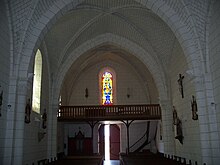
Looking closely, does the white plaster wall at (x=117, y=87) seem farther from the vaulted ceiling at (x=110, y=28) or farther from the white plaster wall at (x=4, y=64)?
the white plaster wall at (x=4, y=64)

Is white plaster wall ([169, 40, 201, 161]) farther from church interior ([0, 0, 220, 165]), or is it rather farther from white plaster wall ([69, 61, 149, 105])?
white plaster wall ([69, 61, 149, 105])

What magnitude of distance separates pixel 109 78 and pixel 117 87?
3.65ft

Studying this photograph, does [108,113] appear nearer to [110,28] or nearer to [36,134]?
[110,28]

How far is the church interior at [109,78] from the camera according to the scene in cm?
843

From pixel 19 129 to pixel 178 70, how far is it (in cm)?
811

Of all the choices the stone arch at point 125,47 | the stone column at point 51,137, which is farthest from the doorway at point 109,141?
the stone arch at point 125,47

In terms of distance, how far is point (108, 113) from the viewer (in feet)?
58.7

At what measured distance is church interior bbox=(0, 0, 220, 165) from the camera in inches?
332

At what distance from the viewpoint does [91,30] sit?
1452cm

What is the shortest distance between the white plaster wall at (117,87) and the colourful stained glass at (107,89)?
1.51 ft

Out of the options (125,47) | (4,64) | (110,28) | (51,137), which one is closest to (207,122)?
(4,64)

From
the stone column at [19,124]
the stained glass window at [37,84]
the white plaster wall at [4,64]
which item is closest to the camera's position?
the white plaster wall at [4,64]

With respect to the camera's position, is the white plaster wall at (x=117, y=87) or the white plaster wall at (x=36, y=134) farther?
the white plaster wall at (x=117, y=87)

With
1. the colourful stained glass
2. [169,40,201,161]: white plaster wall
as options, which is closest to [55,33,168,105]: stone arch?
[169,40,201,161]: white plaster wall
